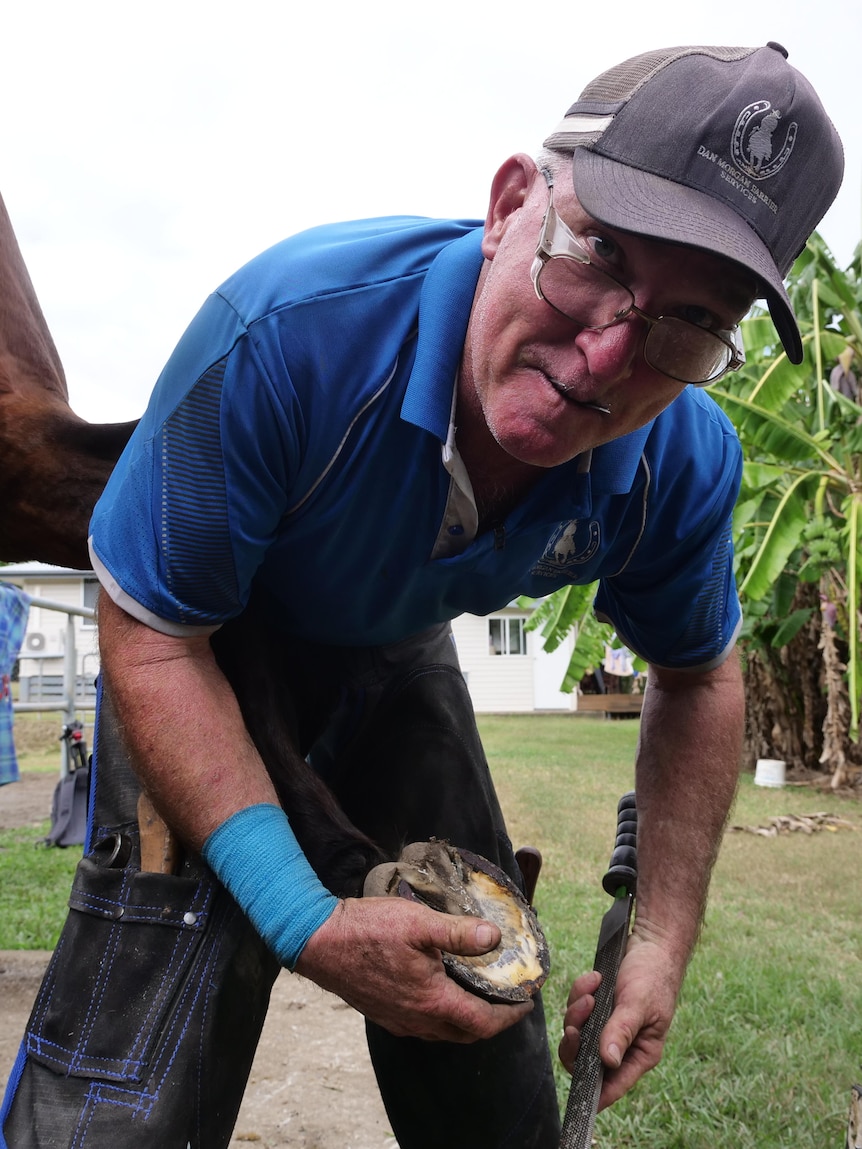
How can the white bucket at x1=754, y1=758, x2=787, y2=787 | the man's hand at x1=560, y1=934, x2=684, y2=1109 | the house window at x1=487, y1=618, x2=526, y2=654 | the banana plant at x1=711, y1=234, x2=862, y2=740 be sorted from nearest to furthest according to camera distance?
the man's hand at x1=560, y1=934, x2=684, y2=1109 < the banana plant at x1=711, y1=234, x2=862, y2=740 < the white bucket at x1=754, y1=758, x2=787, y2=787 < the house window at x1=487, y1=618, x2=526, y2=654

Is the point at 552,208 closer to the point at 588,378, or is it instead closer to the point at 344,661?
the point at 588,378

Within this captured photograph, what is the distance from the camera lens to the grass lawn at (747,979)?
2.59m

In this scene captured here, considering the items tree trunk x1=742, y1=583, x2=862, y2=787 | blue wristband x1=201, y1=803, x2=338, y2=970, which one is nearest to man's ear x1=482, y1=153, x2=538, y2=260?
blue wristband x1=201, y1=803, x2=338, y2=970

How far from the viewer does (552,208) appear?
1.42m

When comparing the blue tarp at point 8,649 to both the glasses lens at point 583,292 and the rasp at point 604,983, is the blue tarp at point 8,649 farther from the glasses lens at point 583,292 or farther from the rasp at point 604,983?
the glasses lens at point 583,292

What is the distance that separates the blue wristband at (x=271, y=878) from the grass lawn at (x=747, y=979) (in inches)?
38.0

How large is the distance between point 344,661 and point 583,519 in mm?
554

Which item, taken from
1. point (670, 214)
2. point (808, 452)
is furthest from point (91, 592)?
point (670, 214)

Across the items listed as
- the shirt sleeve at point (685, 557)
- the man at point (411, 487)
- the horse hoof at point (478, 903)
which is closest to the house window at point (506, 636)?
the shirt sleeve at point (685, 557)

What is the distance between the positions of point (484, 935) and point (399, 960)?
12 cm

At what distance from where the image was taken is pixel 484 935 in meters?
1.31

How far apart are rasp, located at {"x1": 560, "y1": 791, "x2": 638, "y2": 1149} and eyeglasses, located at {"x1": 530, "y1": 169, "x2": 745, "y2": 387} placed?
3.39 ft

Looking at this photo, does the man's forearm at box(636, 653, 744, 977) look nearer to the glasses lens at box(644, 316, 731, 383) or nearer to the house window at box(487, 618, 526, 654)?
the glasses lens at box(644, 316, 731, 383)

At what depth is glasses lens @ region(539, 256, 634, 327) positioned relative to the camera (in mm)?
1383
